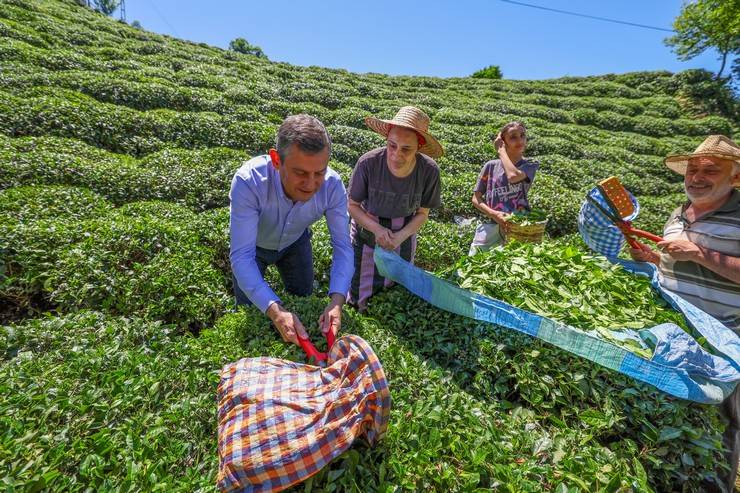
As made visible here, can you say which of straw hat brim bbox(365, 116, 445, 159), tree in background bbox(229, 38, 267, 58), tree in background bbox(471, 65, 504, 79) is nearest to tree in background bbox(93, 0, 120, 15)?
tree in background bbox(229, 38, 267, 58)

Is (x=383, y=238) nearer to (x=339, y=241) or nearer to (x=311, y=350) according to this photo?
(x=339, y=241)

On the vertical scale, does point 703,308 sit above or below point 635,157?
below

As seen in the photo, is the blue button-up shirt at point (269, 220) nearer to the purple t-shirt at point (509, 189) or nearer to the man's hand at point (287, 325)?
the man's hand at point (287, 325)

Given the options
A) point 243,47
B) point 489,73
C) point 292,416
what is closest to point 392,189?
point 292,416

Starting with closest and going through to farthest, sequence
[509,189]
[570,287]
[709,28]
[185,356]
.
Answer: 1. [185,356]
2. [570,287]
3. [509,189]
4. [709,28]

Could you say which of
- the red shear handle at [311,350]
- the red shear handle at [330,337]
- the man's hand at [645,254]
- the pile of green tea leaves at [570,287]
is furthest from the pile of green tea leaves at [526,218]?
the red shear handle at [311,350]

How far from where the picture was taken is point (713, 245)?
2.35m

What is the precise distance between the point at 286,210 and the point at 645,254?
2687mm

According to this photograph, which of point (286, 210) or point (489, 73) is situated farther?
point (489, 73)

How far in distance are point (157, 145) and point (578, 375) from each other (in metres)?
7.23

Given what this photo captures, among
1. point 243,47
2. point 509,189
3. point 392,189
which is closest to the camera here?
point 392,189

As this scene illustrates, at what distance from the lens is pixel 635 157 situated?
11.6 metres

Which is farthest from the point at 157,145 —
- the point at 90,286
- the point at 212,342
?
the point at 212,342

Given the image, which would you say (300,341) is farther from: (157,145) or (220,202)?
(157,145)
